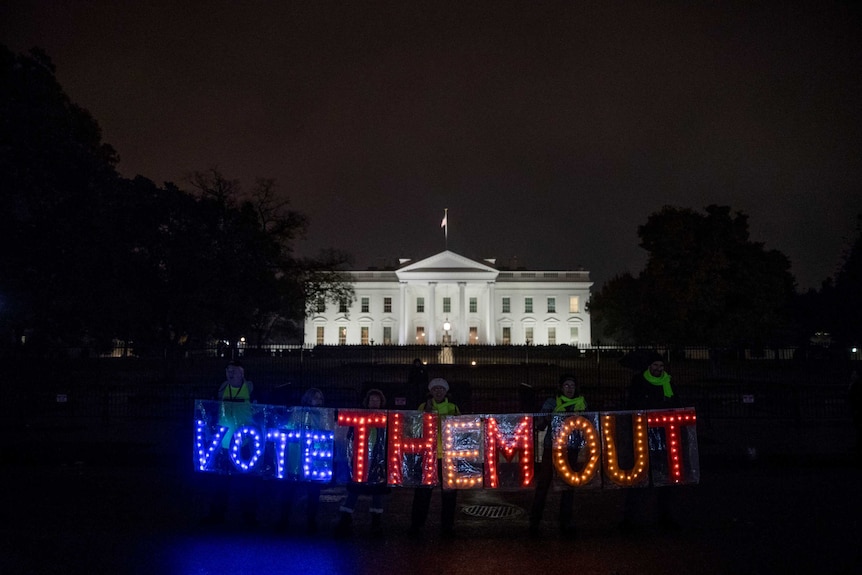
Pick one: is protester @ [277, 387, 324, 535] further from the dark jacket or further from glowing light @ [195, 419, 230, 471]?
the dark jacket

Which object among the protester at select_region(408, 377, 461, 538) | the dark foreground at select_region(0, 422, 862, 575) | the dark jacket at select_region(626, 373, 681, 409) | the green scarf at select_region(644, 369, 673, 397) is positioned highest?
the green scarf at select_region(644, 369, 673, 397)

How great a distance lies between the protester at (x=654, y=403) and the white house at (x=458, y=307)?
68.9m

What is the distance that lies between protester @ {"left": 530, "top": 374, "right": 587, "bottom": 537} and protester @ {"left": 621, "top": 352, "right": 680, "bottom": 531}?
0.66m

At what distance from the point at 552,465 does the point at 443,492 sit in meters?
1.20

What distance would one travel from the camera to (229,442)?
758cm

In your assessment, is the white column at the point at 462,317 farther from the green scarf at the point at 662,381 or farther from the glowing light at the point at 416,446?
the glowing light at the point at 416,446

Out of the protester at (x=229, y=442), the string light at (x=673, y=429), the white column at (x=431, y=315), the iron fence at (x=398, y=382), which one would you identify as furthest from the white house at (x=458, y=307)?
the string light at (x=673, y=429)

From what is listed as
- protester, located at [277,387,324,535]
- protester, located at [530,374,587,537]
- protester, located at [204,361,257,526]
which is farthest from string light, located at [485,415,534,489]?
protester, located at [204,361,257,526]

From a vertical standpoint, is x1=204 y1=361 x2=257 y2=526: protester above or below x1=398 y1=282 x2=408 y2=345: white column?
below

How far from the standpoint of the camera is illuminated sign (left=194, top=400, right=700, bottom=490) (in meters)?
7.09

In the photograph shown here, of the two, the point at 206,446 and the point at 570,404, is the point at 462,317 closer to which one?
the point at 206,446

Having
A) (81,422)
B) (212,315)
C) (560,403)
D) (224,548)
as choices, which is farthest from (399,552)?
(212,315)

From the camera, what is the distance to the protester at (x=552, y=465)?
23.3ft

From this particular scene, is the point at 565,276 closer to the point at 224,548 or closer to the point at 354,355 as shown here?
the point at 354,355
